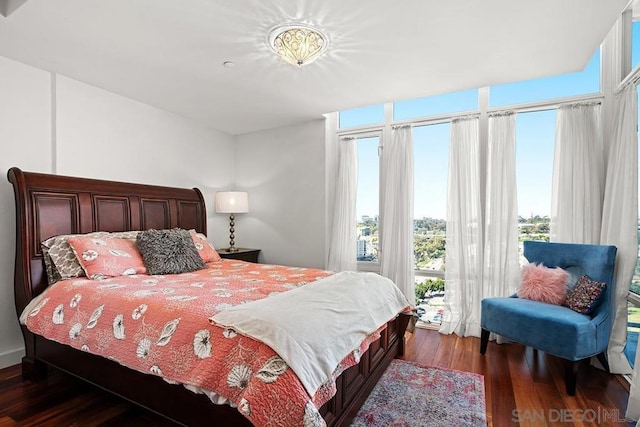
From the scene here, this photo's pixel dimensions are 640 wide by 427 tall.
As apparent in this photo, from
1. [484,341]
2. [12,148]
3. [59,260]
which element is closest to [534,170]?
[484,341]

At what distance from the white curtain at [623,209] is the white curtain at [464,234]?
40.9 inches

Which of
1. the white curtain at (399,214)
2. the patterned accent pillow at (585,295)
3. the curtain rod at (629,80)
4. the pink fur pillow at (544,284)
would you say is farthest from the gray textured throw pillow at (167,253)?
the curtain rod at (629,80)

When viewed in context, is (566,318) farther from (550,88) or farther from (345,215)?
(345,215)

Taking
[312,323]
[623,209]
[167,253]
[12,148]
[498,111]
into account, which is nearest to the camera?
→ [312,323]

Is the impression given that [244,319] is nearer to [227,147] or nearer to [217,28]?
[217,28]

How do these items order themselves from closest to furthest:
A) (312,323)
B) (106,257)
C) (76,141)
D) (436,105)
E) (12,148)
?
(312,323), (106,257), (12,148), (76,141), (436,105)

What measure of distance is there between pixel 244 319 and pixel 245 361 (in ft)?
0.62

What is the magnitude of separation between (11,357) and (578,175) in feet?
16.5

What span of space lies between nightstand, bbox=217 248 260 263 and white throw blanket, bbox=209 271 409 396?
218 centimetres

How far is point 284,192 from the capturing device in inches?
179

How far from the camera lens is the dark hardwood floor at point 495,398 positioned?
6.54ft

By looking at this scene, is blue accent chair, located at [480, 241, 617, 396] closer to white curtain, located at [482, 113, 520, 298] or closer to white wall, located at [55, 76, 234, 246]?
white curtain, located at [482, 113, 520, 298]

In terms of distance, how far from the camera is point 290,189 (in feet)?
14.8

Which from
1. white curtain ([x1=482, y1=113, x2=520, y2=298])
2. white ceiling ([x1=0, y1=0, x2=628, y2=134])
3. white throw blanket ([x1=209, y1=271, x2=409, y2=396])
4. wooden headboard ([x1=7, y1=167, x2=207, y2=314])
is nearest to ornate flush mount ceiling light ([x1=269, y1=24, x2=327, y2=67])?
white ceiling ([x1=0, y1=0, x2=628, y2=134])
